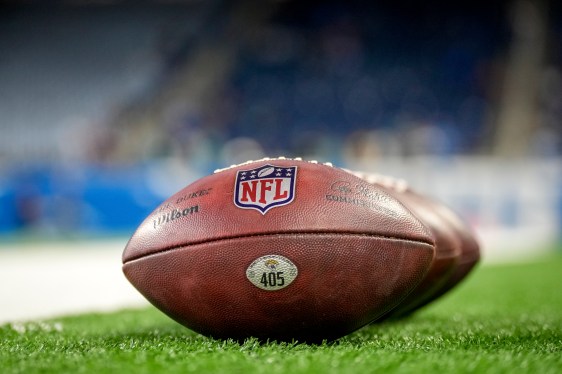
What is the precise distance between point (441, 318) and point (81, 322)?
1.52 meters

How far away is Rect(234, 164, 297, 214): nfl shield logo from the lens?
221 cm

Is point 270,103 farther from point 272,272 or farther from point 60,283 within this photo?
point 272,272

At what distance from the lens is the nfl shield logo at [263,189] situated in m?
2.21

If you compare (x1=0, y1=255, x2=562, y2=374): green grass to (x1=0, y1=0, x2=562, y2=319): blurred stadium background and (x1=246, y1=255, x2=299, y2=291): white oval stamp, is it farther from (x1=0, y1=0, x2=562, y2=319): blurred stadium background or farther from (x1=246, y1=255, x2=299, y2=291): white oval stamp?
(x1=0, y1=0, x2=562, y2=319): blurred stadium background

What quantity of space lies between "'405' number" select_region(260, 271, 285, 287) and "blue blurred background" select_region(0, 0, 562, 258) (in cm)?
816

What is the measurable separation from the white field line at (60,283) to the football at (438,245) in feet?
5.27

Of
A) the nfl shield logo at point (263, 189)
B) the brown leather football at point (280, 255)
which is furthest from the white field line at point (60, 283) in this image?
the nfl shield logo at point (263, 189)

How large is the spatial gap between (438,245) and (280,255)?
95 centimetres

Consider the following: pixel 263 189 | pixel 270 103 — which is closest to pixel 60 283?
pixel 263 189

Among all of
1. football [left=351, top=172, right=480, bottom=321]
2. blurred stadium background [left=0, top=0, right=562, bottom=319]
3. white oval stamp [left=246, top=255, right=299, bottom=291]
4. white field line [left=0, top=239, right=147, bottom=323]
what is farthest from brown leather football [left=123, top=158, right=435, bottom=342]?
blurred stadium background [left=0, top=0, right=562, bottom=319]

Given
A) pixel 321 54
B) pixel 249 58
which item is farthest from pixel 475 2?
pixel 249 58

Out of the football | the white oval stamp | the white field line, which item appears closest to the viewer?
the white oval stamp

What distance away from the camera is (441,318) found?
340cm

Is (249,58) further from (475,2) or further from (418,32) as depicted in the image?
(475,2)
